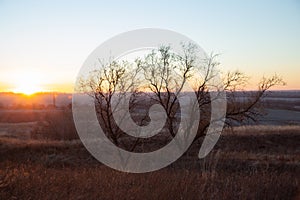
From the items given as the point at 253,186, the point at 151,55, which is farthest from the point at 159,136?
the point at 253,186

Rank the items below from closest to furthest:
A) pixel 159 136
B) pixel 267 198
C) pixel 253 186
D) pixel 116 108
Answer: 1. pixel 267 198
2. pixel 253 186
3. pixel 116 108
4. pixel 159 136

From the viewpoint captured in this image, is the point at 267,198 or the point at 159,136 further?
the point at 159,136

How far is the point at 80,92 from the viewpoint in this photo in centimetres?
2153

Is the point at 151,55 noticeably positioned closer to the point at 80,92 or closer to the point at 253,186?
the point at 80,92

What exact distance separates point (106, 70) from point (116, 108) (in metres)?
2.31

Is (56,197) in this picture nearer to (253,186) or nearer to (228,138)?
(253,186)

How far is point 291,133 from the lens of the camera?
34.2 meters

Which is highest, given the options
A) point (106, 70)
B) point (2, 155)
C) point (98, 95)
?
point (106, 70)

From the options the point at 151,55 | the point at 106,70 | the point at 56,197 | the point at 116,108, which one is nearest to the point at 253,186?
the point at 56,197

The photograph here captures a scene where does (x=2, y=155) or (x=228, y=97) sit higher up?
(x=228, y=97)

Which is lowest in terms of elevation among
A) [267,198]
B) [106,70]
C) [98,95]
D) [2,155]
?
[2,155]

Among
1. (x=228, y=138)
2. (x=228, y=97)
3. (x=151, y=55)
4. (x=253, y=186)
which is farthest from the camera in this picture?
(x=228, y=138)

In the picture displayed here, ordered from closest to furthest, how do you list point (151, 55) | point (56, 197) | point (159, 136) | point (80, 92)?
point (56, 197), point (80, 92), point (151, 55), point (159, 136)

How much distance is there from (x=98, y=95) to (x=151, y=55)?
17.0 feet
